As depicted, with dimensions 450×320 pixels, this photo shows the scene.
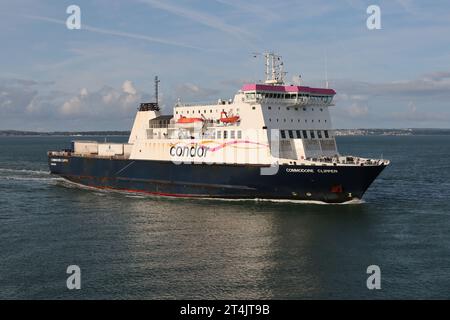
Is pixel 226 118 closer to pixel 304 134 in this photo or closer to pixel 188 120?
pixel 188 120

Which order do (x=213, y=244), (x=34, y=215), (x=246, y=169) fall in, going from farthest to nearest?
1. (x=246, y=169)
2. (x=34, y=215)
3. (x=213, y=244)

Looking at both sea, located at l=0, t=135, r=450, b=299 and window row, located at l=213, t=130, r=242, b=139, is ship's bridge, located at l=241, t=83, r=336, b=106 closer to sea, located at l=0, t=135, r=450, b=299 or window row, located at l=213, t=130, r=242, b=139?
window row, located at l=213, t=130, r=242, b=139

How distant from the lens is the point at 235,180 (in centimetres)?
3794

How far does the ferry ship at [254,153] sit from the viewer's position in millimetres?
35562

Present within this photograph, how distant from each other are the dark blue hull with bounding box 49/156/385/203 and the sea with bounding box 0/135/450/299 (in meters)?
0.99

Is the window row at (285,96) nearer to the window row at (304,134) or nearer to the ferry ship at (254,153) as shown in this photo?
the ferry ship at (254,153)

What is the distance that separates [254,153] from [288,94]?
216 inches

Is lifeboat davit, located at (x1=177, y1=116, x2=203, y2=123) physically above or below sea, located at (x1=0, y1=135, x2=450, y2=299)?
above

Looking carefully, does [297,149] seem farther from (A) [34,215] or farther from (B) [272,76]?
(A) [34,215]

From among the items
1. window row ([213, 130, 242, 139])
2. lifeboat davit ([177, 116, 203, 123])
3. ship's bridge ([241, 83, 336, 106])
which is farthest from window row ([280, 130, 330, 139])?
lifeboat davit ([177, 116, 203, 123])

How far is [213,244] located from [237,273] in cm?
480

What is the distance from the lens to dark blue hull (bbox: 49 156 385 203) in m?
35.1

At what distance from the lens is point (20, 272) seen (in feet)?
72.9

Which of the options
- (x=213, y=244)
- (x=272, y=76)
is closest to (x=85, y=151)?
(x=272, y=76)
